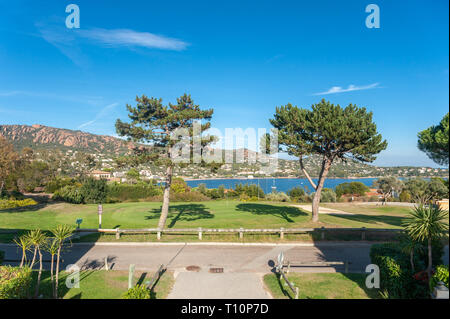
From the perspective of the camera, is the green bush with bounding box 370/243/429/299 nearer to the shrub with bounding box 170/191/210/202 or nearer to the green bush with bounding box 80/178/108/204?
the shrub with bounding box 170/191/210/202

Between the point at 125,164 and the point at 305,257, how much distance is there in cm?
1248

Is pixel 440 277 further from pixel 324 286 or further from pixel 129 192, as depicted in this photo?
pixel 129 192

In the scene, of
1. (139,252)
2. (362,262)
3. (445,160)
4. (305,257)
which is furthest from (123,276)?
(445,160)

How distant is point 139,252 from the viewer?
45.3ft

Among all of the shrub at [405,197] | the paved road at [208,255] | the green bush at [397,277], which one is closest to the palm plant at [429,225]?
Result: the green bush at [397,277]

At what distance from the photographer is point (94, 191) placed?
1439 inches

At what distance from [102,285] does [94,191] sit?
30887 mm

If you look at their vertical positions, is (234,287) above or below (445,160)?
below

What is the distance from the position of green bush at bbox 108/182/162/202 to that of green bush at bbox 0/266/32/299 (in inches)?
1352

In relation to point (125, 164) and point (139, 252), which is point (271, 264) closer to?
point (139, 252)

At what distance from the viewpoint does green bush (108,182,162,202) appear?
4161 centimetres

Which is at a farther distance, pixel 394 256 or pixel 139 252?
pixel 139 252

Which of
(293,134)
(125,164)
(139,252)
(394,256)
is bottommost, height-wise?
(139,252)
